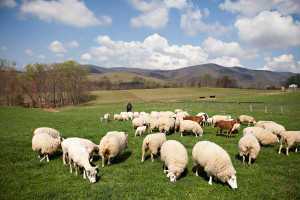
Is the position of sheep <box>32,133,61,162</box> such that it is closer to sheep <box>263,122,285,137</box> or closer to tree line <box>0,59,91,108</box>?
sheep <box>263,122,285,137</box>

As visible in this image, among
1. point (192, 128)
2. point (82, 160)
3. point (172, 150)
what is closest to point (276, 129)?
point (192, 128)

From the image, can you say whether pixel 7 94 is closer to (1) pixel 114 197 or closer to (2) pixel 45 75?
(2) pixel 45 75

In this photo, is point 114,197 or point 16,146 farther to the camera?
point 16,146

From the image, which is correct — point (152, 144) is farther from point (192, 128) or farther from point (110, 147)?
point (192, 128)

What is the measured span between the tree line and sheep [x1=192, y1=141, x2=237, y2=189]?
192ft

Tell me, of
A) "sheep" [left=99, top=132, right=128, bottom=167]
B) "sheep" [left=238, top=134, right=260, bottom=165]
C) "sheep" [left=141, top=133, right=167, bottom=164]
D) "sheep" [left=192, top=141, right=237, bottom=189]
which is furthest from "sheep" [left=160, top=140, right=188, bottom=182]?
"sheep" [left=238, top=134, right=260, bottom=165]

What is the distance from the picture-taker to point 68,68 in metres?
56.0

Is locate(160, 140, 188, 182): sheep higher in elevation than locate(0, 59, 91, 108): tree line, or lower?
lower

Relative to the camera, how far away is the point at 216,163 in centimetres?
599

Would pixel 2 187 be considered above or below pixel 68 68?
below

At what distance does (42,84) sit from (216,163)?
2359 inches

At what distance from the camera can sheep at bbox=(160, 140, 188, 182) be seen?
615 cm

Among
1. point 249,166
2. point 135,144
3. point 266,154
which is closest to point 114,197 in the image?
point 135,144

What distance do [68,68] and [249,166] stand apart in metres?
61.4
